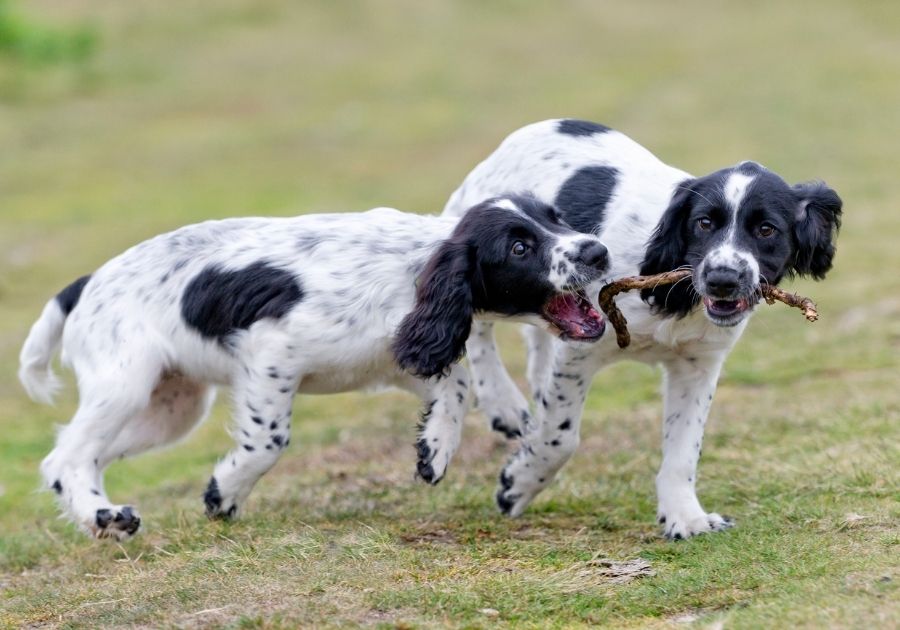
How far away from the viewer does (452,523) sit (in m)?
6.61

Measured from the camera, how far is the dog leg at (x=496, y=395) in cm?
752

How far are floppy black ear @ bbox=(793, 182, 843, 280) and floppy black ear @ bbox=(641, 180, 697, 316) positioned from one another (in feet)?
1.57

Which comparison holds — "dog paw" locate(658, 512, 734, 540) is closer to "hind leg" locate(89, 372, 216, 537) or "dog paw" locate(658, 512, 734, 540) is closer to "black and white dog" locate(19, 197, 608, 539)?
"black and white dog" locate(19, 197, 608, 539)

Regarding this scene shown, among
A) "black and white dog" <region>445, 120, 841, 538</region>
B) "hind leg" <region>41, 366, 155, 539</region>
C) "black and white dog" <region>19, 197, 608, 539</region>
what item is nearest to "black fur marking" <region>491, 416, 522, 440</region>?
"black and white dog" <region>445, 120, 841, 538</region>

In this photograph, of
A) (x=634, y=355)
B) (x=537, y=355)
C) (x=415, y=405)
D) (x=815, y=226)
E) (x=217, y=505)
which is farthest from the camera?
(x=415, y=405)

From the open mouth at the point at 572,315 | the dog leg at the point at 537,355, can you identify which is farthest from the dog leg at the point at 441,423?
the dog leg at the point at 537,355

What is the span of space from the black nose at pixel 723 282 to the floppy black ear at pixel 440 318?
1.07 meters

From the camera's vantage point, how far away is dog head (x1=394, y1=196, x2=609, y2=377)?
19.9 feet

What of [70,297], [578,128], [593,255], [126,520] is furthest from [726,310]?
[70,297]

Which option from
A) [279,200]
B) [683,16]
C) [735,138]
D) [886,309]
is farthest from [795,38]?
[886,309]

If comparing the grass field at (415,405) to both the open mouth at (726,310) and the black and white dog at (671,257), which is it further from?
the open mouth at (726,310)

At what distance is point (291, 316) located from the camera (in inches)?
253

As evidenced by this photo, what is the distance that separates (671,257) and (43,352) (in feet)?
10.8

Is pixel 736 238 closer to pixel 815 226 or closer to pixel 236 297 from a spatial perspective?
pixel 815 226
